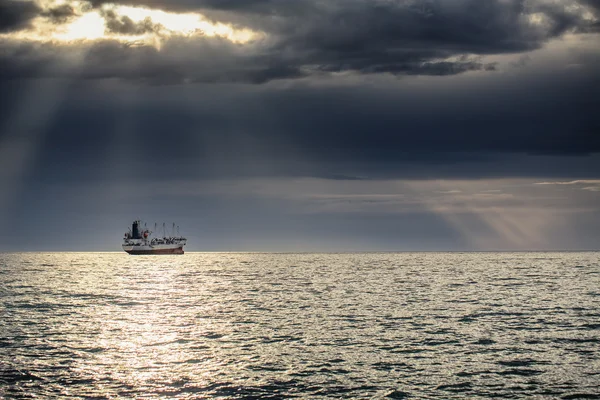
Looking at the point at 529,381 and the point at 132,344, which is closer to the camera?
the point at 529,381

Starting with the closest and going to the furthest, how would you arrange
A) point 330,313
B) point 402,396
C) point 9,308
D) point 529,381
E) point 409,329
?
point 402,396 → point 529,381 → point 409,329 → point 330,313 → point 9,308

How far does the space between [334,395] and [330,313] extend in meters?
34.6

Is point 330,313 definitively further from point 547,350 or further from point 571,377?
Result: point 571,377

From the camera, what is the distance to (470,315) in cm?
6450


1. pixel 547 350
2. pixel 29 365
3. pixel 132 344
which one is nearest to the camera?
pixel 29 365

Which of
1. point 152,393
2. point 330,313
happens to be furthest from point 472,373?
point 330,313

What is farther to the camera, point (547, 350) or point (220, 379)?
point (547, 350)

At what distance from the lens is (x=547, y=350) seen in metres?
43.9

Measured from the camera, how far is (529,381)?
35031mm

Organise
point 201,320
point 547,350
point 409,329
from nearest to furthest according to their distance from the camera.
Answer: point 547,350
point 409,329
point 201,320

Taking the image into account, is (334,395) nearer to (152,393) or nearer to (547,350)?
(152,393)

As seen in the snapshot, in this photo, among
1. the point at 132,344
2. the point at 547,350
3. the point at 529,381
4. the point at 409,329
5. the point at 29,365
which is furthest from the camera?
the point at 409,329

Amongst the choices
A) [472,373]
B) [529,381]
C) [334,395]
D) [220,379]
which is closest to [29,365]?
[220,379]

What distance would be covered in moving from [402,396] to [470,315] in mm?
34678
